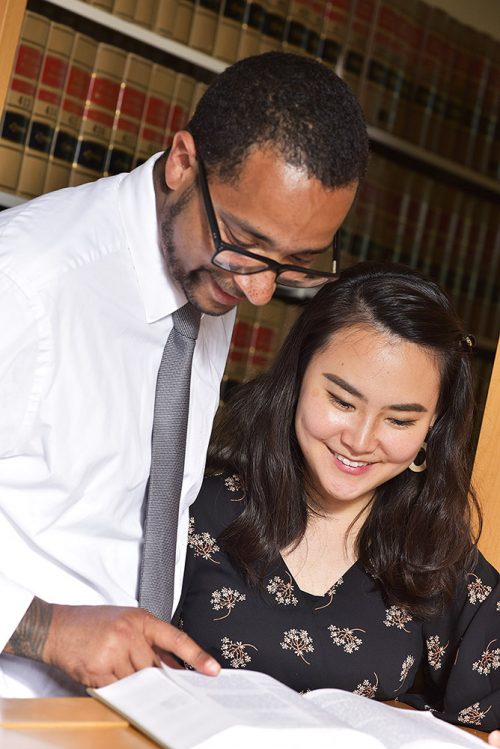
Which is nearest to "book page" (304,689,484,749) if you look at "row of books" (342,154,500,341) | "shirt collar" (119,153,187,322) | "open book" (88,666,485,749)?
"open book" (88,666,485,749)

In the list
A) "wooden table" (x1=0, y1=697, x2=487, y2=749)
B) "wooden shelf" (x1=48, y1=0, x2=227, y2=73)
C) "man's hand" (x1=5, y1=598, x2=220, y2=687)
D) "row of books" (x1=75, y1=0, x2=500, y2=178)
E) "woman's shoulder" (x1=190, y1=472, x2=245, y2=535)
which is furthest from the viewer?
"row of books" (x1=75, y1=0, x2=500, y2=178)

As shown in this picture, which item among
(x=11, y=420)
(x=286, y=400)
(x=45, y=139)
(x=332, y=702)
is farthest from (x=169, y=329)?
(x=45, y=139)

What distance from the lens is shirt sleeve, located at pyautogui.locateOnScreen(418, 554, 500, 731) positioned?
67.1 inches

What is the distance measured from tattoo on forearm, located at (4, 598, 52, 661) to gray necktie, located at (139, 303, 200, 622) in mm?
200

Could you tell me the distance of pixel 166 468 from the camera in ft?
4.66

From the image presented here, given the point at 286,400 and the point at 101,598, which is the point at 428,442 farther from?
the point at 101,598

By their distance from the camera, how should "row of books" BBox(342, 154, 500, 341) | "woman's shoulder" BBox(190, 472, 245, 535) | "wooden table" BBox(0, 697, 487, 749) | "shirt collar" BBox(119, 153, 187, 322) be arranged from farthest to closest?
"row of books" BBox(342, 154, 500, 341) < "woman's shoulder" BBox(190, 472, 245, 535) < "shirt collar" BBox(119, 153, 187, 322) < "wooden table" BBox(0, 697, 487, 749)

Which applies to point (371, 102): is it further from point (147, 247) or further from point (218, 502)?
point (147, 247)

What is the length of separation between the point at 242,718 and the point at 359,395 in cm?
72

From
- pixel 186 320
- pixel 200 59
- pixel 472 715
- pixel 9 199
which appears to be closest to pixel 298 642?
pixel 472 715

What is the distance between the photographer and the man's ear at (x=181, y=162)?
136 centimetres

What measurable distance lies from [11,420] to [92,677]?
0.98 feet

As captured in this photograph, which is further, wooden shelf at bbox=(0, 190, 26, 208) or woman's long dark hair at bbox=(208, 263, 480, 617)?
wooden shelf at bbox=(0, 190, 26, 208)

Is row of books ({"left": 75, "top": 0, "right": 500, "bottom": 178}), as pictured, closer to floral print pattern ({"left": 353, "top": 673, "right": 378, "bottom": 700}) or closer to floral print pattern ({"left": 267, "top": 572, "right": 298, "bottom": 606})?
floral print pattern ({"left": 267, "top": 572, "right": 298, "bottom": 606})
